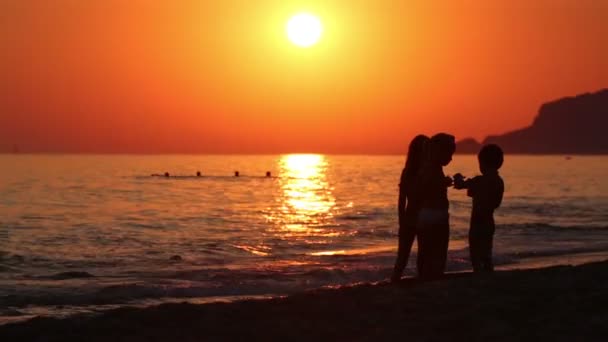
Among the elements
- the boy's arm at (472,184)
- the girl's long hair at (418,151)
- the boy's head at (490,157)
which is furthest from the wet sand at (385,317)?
the girl's long hair at (418,151)

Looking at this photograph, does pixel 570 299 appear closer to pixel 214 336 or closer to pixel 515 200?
pixel 214 336

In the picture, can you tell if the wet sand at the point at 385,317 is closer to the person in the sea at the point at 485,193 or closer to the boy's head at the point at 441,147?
the person in the sea at the point at 485,193

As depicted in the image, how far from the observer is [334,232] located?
2716 cm

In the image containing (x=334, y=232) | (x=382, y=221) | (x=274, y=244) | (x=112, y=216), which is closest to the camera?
(x=274, y=244)

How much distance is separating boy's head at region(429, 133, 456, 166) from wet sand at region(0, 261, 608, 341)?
4.78ft

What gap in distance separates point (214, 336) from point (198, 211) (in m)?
Result: 30.8

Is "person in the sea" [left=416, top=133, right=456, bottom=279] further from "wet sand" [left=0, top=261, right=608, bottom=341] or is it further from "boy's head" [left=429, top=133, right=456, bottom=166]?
"wet sand" [left=0, top=261, right=608, bottom=341]

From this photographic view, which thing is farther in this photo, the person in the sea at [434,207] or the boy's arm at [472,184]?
the boy's arm at [472,184]

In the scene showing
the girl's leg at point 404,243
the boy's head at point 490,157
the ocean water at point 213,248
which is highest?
the boy's head at point 490,157

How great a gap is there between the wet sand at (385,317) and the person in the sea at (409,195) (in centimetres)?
66

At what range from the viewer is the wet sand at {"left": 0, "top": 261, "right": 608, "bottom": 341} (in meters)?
6.81

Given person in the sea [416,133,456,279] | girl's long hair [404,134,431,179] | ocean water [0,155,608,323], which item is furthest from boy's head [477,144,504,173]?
ocean water [0,155,608,323]

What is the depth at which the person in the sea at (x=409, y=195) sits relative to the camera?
848 cm

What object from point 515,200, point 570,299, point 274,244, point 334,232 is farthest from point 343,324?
point 515,200
